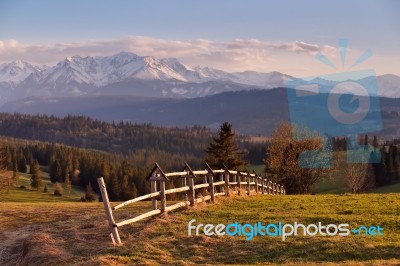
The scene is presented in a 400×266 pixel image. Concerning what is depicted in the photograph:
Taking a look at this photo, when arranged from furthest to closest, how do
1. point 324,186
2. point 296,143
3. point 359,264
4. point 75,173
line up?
point 75,173, point 324,186, point 296,143, point 359,264

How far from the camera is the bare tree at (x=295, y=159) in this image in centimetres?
6581

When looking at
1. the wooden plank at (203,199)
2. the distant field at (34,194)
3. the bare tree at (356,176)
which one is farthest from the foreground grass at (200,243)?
the distant field at (34,194)

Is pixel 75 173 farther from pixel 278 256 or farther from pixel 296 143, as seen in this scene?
pixel 278 256

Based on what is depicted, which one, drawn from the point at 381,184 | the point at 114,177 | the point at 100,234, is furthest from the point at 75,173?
the point at 100,234

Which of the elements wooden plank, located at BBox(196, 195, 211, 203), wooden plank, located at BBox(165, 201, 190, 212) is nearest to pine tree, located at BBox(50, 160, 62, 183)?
wooden plank, located at BBox(196, 195, 211, 203)

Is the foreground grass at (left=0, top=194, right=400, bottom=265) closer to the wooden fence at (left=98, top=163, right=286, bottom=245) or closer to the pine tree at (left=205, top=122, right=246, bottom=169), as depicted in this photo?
the wooden fence at (left=98, top=163, right=286, bottom=245)

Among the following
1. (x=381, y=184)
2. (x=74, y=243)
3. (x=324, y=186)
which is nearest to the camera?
(x=74, y=243)

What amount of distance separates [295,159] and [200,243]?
51.3m

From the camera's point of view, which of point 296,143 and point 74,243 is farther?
point 296,143

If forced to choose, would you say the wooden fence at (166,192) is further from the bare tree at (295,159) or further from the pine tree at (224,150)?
the bare tree at (295,159)

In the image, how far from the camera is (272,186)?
48.9 m

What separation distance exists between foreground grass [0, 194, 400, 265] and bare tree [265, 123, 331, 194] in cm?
4126

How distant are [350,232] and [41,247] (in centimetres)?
1202

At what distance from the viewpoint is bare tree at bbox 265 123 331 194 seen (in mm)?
65812
